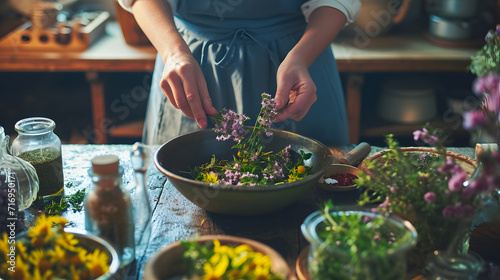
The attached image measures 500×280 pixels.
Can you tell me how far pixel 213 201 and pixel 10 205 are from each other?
1.23ft

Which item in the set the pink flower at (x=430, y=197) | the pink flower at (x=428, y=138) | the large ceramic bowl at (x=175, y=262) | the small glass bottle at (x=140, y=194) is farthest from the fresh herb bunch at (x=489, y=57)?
the small glass bottle at (x=140, y=194)

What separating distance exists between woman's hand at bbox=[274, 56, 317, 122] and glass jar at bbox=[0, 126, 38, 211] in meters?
0.55

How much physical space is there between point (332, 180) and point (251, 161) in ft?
0.63

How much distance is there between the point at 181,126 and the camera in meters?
1.66

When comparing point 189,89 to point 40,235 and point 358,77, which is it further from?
point 358,77

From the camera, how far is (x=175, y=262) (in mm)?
792

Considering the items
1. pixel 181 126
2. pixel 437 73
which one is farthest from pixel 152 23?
pixel 437 73

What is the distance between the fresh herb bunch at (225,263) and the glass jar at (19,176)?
0.46 metres

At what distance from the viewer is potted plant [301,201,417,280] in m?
0.70

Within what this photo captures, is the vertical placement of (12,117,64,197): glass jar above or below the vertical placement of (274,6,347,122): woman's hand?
below

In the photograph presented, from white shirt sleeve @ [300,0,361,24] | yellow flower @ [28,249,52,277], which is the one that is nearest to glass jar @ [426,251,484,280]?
yellow flower @ [28,249,52,277]

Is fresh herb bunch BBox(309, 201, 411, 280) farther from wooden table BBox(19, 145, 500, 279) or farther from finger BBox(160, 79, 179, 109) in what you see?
finger BBox(160, 79, 179, 109)

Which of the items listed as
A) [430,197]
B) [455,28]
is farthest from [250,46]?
[455,28]

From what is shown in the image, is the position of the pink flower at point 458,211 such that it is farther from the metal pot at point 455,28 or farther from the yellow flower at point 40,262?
the metal pot at point 455,28
